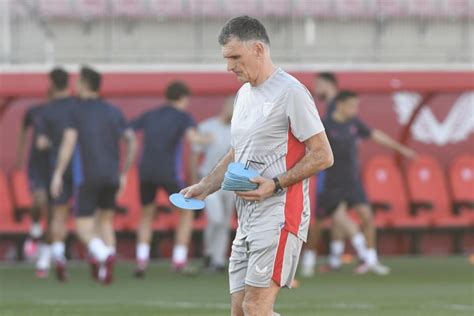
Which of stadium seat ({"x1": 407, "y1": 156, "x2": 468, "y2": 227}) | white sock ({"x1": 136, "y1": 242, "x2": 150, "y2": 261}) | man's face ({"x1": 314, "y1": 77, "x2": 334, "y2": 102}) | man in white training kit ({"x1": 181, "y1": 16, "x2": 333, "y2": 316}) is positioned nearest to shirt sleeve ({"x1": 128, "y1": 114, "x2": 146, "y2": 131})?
white sock ({"x1": 136, "y1": 242, "x2": 150, "y2": 261})

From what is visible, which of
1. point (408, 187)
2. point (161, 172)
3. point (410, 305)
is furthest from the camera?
point (408, 187)

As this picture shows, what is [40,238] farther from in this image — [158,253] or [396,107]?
[396,107]

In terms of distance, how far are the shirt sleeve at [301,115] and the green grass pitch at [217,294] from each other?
430 centimetres

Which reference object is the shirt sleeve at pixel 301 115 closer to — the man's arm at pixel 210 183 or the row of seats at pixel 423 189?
the man's arm at pixel 210 183

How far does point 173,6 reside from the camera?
24438 mm

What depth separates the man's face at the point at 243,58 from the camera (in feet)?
22.8

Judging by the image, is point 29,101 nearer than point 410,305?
No

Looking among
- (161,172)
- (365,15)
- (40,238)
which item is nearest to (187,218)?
(161,172)

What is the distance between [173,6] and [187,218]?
951 centimetres

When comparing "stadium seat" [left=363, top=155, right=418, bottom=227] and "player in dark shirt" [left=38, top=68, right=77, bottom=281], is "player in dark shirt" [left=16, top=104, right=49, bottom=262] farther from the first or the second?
"stadium seat" [left=363, top=155, right=418, bottom=227]

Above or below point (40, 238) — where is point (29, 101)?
above

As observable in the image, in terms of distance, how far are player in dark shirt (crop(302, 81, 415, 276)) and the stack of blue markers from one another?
8621mm

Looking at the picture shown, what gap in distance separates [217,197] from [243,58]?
930cm

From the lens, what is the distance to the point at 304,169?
6.92 m
